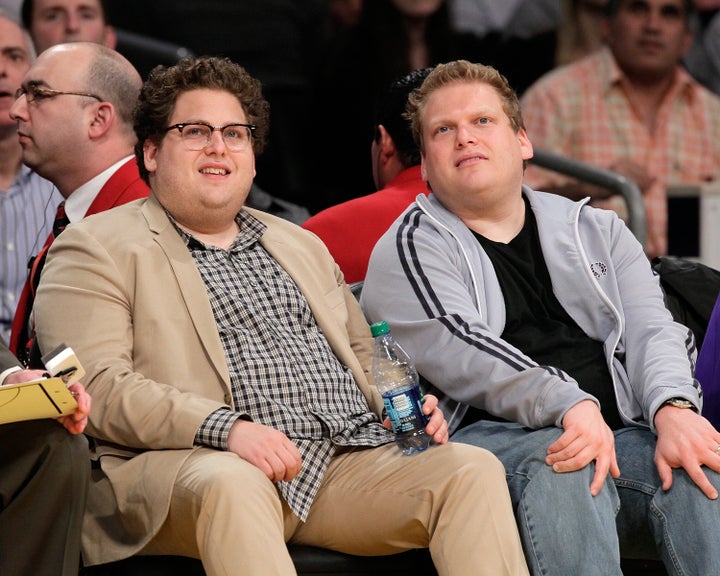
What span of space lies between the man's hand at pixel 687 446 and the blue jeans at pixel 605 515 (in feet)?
0.06

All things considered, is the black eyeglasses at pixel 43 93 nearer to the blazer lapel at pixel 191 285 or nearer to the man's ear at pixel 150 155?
the man's ear at pixel 150 155

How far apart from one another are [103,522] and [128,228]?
2.06ft

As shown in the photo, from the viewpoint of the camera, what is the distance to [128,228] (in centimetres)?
271

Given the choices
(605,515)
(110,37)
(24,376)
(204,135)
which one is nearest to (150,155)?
(204,135)

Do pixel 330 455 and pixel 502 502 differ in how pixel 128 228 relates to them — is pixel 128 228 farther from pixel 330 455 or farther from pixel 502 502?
pixel 502 502

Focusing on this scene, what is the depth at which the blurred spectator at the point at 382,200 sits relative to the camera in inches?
130

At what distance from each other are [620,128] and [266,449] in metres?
3.53

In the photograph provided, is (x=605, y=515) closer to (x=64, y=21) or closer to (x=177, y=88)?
(x=177, y=88)

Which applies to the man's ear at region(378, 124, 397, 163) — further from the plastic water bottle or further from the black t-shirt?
the plastic water bottle

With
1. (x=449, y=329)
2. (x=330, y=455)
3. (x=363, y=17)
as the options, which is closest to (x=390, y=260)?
(x=449, y=329)

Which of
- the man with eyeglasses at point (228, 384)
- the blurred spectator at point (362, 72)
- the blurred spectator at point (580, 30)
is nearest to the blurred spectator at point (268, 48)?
the blurred spectator at point (362, 72)

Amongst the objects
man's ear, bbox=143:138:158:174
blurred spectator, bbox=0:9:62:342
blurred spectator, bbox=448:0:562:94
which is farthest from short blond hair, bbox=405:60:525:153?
blurred spectator, bbox=448:0:562:94

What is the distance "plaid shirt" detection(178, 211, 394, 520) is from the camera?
257 cm

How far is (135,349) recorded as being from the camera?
2588 millimetres
